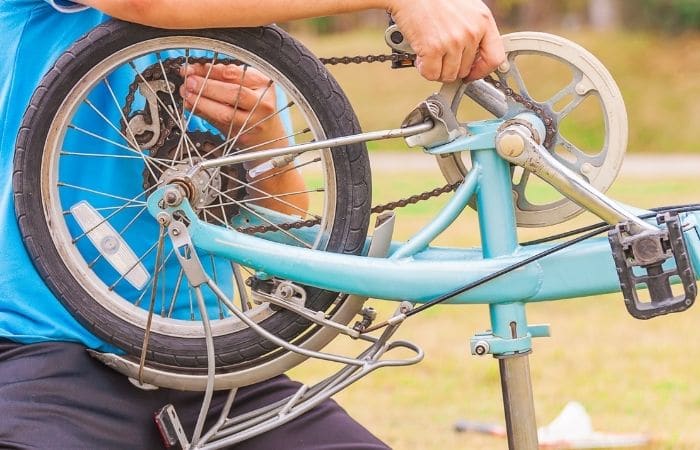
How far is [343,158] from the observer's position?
2291 mm

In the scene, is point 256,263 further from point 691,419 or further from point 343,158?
point 691,419

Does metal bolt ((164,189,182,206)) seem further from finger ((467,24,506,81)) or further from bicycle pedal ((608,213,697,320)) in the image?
bicycle pedal ((608,213,697,320))

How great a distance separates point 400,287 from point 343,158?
0.27 m

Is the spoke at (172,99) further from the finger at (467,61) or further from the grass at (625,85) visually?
the grass at (625,85)

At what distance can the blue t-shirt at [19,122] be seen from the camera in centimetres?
246

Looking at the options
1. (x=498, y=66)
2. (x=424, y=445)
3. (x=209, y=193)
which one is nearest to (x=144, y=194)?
(x=209, y=193)

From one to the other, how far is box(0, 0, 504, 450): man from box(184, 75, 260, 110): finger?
2 cm

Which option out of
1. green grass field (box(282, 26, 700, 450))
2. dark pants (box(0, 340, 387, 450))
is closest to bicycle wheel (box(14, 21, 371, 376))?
dark pants (box(0, 340, 387, 450))

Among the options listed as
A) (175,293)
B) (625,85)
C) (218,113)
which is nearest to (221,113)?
(218,113)

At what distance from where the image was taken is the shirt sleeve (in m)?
2.44

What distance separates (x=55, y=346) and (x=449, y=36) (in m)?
1.04

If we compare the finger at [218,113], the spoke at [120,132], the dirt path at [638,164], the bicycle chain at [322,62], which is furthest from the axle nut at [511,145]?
the dirt path at [638,164]

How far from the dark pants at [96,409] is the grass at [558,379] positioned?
5.88 feet

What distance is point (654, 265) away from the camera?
6.84 ft
